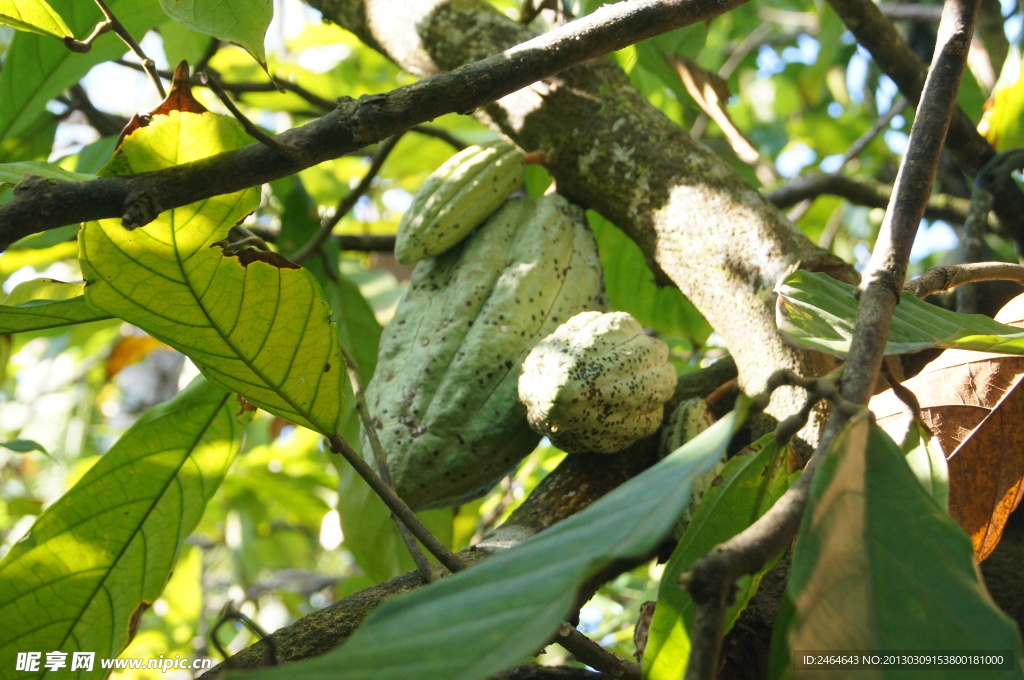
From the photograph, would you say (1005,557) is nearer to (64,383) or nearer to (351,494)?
(351,494)

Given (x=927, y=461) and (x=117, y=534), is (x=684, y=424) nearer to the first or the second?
(x=927, y=461)

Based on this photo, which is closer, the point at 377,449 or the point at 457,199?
the point at 377,449

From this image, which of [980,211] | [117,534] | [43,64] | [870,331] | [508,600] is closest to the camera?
[508,600]

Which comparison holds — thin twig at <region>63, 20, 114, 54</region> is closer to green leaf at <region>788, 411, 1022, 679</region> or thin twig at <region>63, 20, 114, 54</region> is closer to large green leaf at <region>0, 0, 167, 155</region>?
large green leaf at <region>0, 0, 167, 155</region>

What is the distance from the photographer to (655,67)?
183 centimetres

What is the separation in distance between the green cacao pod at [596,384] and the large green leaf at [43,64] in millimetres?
1176

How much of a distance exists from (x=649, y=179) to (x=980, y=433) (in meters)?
0.68

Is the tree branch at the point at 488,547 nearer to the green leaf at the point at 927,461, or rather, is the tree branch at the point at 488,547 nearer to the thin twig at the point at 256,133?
the green leaf at the point at 927,461

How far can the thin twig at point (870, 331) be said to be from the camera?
1.81 ft

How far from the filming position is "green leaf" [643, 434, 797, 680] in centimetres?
87

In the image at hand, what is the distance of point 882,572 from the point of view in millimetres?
615

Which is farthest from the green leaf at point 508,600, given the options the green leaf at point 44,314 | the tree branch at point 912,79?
the tree branch at point 912,79

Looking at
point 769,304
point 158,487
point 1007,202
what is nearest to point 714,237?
point 769,304

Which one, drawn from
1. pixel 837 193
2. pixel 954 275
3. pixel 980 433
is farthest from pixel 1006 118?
pixel 980 433
